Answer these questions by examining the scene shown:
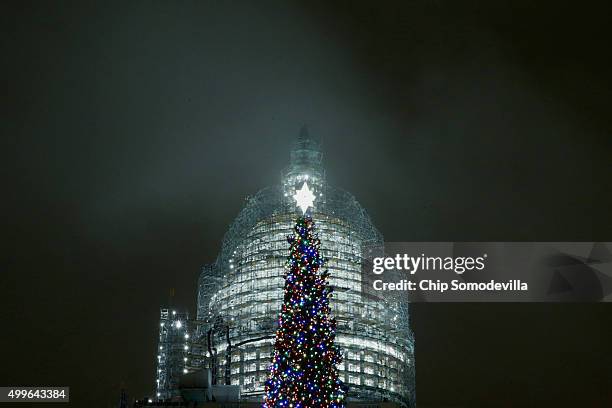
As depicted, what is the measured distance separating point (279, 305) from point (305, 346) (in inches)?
2027

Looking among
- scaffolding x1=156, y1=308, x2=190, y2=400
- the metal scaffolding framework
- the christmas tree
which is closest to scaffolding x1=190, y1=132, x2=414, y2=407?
the metal scaffolding framework

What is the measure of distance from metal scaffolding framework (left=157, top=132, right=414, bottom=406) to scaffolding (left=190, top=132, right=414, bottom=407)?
0.30ft

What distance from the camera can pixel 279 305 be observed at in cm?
9269

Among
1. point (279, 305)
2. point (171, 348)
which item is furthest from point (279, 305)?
point (171, 348)

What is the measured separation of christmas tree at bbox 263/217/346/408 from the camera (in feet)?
134

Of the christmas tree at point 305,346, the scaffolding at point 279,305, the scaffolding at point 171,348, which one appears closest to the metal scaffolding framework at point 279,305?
the scaffolding at point 279,305

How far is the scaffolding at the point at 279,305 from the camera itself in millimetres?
90500

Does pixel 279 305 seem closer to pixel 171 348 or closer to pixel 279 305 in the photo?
pixel 279 305

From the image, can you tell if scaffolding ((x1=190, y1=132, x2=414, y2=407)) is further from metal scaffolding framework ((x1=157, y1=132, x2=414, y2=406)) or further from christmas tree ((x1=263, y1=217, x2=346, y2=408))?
christmas tree ((x1=263, y1=217, x2=346, y2=408))

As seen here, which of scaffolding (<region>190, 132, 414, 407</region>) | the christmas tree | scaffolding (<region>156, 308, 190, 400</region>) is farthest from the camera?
scaffolding (<region>190, 132, 414, 407</region>)

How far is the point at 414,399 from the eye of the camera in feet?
298

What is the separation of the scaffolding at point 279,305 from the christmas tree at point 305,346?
143 feet

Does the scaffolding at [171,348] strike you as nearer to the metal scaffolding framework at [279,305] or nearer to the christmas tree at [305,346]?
the metal scaffolding framework at [279,305]

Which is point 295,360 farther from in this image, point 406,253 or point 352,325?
point 352,325
